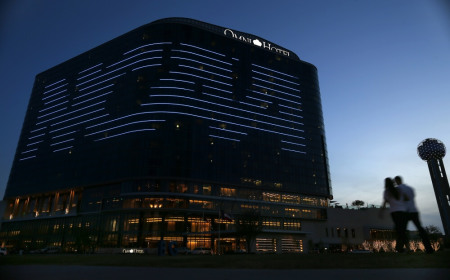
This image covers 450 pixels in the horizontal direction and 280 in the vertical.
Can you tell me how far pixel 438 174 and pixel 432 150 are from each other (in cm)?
527

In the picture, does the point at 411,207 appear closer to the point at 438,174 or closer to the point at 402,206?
the point at 402,206

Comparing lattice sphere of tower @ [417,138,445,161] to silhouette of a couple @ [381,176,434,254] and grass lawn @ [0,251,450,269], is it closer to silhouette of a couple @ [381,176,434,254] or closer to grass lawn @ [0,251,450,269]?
grass lawn @ [0,251,450,269]

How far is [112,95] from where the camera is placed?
8656 cm

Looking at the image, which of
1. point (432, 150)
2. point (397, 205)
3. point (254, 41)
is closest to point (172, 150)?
point (254, 41)

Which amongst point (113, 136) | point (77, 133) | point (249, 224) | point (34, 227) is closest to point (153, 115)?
point (113, 136)

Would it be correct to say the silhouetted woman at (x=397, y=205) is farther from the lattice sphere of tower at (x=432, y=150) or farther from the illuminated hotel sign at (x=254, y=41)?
the illuminated hotel sign at (x=254, y=41)

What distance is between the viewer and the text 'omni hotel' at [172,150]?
73.3 metres

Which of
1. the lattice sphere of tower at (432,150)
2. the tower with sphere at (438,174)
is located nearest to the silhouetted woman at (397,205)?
the tower with sphere at (438,174)

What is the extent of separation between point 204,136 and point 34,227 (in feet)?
193

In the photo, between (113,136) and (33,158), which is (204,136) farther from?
(33,158)

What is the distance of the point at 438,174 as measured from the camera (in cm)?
6512

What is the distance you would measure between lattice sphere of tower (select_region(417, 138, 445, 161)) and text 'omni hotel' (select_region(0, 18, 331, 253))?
32000 millimetres

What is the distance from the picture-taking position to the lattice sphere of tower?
66375 mm

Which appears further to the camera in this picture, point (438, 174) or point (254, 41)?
point (254, 41)
